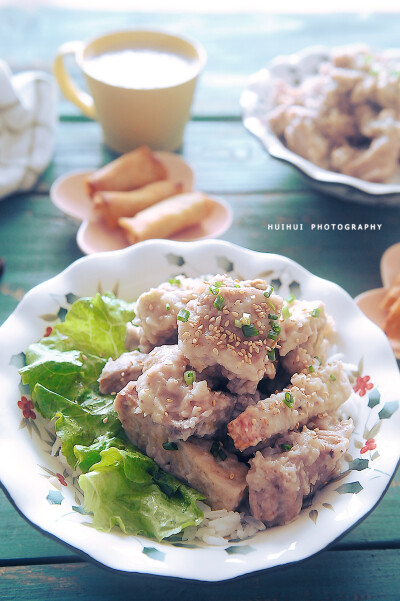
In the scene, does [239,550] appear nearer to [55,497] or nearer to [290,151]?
[55,497]

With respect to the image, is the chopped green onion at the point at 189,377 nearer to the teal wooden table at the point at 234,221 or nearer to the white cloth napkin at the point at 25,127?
the teal wooden table at the point at 234,221

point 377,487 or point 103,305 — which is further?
point 103,305

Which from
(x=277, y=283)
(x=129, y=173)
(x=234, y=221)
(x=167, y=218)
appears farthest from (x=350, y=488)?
(x=129, y=173)

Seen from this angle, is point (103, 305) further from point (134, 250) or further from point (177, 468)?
point (177, 468)

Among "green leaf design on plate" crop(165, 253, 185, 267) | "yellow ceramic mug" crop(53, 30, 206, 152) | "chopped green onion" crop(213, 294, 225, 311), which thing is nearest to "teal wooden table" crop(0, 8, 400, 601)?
"yellow ceramic mug" crop(53, 30, 206, 152)

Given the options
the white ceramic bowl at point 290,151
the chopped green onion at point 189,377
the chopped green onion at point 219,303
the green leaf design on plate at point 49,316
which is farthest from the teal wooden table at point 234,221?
the chopped green onion at point 219,303

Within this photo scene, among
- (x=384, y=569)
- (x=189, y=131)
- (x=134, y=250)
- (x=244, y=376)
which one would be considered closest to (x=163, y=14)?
(x=189, y=131)

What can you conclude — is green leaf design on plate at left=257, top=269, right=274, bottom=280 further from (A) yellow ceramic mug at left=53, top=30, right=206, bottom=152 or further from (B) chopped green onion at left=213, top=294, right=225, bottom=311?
(A) yellow ceramic mug at left=53, top=30, right=206, bottom=152
